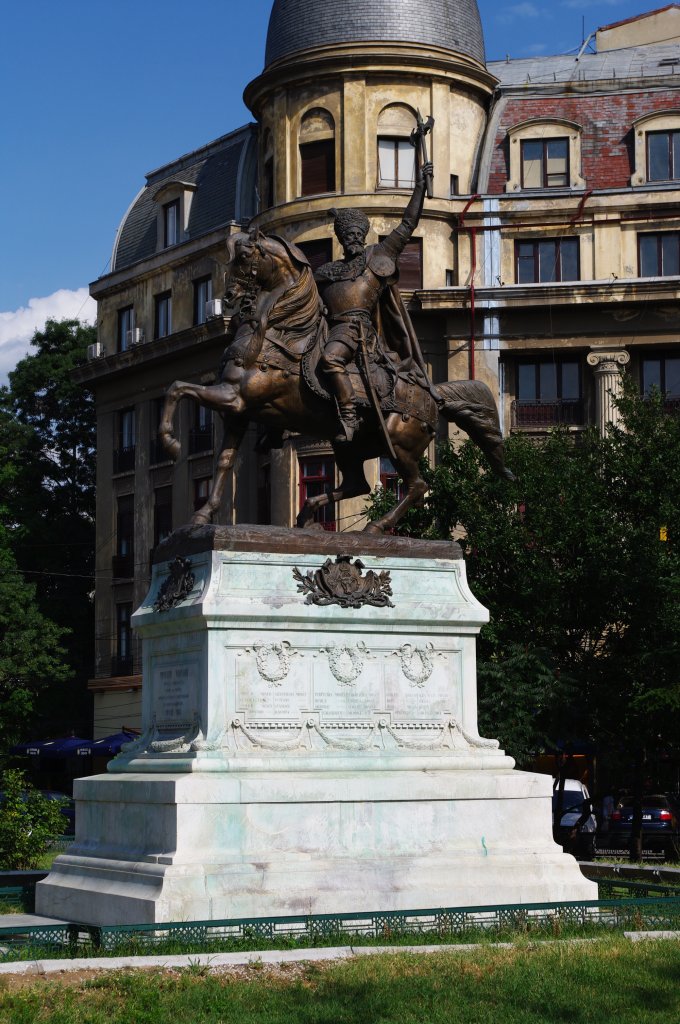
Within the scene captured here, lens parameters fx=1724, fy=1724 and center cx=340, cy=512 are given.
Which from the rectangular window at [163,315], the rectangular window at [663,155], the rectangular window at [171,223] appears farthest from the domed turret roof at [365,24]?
the rectangular window at [163,315]

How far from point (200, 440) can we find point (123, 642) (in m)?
7.79

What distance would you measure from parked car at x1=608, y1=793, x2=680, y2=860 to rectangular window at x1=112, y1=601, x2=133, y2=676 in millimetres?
21808

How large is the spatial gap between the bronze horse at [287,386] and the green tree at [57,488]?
135ft

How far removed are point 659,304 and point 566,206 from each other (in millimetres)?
3949

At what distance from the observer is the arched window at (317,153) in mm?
50094

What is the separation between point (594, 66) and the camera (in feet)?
179

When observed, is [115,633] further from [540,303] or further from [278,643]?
[278,643]

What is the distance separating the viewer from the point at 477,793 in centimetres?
1599

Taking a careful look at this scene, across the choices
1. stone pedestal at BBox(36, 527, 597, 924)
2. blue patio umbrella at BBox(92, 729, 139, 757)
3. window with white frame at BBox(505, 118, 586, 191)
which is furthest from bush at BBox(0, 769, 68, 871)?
window with white frame at BBox(505, 118, 586, 191)

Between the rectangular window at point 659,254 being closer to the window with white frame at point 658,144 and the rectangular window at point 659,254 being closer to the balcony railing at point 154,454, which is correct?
the window with white frame at point 658,144

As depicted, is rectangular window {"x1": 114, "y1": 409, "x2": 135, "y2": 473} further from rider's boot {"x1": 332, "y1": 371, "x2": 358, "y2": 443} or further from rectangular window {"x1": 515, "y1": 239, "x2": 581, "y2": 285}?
rider's boot {"x1": 332, "y1": 371, "x2": 358, "y2": 443}

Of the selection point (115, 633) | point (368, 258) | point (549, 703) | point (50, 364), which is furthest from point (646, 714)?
point (50, 364)

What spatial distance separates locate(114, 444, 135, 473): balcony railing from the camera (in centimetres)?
5972

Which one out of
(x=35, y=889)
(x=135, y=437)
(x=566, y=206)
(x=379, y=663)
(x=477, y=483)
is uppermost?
(x=566, y=206)
